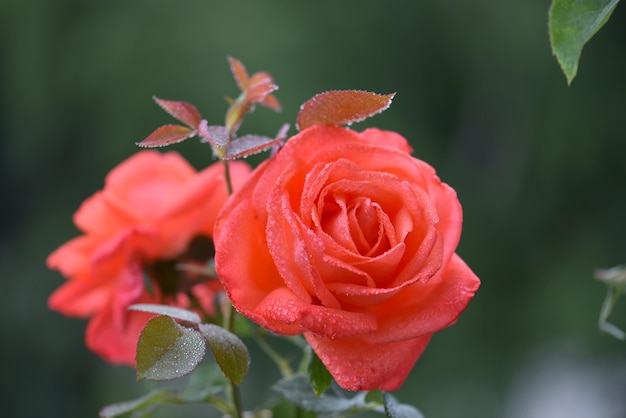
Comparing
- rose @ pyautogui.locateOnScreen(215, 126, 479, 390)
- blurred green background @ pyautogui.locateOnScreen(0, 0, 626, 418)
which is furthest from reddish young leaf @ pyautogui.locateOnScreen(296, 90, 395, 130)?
blurred green background @ pyautogui.locateOnScreen(0, 0, 626, 418)

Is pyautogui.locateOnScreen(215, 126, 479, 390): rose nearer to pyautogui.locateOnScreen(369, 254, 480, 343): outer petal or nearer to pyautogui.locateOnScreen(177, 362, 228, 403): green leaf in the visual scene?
pyautogui.locateOnScreen(369, 254, 480, 343): outer petal

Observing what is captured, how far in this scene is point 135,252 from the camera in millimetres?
401

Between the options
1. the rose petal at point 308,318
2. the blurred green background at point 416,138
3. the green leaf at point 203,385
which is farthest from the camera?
the blurred green background at point 416,138

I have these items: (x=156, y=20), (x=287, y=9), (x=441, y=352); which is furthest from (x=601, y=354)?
(x=156, y=20)

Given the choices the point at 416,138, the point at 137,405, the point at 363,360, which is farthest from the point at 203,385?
the point at 416,138

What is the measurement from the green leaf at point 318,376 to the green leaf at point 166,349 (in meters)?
0.04

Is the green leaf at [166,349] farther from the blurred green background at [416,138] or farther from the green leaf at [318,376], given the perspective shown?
the blurred green background at [416,138]

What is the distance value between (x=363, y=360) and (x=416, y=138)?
1747mm

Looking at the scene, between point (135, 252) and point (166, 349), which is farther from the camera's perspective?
point (135, 252)

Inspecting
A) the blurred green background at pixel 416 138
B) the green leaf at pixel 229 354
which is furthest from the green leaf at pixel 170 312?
the blurred green background at pixel 416 138

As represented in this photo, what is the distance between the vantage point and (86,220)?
0.42m

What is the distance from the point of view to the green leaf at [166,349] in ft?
0.83

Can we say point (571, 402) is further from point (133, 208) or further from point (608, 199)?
point (133, 208)

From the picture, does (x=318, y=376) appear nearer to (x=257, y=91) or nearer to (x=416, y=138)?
(x=257, y=91)
